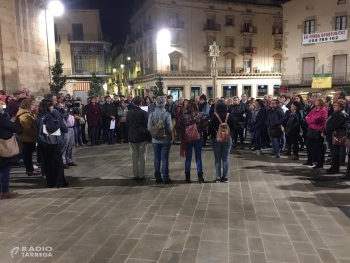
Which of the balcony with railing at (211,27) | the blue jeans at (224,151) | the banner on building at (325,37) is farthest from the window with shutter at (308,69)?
the blue jeans at (224,151)

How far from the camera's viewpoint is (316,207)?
16.1 feet

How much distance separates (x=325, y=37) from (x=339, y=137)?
23.5 m

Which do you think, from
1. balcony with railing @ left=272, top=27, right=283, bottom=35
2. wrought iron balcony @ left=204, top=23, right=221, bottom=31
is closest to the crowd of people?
wrought iron balcony @ left=204, top=23, right=221, bottom=31

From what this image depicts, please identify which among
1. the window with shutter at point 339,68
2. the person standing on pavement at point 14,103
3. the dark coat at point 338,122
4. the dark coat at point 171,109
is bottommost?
the dark coat at point 338,122

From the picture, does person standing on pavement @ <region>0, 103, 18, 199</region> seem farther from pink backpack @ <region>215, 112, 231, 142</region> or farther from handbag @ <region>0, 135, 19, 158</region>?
pink backpack @ <region>215, 112, 231, 142</region>

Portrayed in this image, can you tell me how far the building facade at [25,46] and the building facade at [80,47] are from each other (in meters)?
19.9

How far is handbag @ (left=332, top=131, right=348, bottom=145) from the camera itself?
6.65m

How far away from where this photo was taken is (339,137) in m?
6.70

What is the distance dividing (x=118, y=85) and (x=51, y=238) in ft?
172

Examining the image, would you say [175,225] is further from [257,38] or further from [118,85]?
[118,85]

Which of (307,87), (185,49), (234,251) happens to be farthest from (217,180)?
(185,49)

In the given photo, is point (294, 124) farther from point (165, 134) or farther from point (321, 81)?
point (321, 81)

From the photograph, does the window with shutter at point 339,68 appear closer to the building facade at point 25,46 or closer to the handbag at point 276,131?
the handbag at point 276,131

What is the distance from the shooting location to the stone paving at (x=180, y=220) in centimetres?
353
